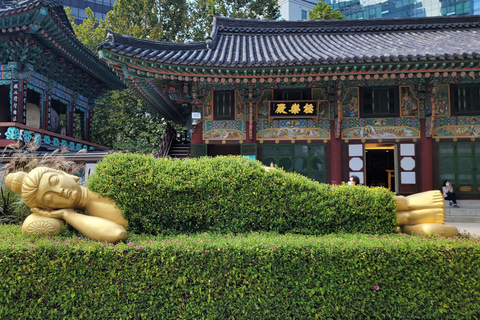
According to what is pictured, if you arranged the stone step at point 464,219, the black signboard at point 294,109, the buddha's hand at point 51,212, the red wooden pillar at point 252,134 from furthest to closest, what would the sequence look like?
the red wooden pillar at point 252,134, the black signboard at point 294,109, the stone step at point 464,219, the buddha's hand at point 51,212

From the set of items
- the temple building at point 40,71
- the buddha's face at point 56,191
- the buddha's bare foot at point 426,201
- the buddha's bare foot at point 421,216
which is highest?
the temple building at point 40,71

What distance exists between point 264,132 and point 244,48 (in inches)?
147

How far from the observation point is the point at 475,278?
10.4ft

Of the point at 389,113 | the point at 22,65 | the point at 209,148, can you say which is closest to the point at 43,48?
the point at 22,65

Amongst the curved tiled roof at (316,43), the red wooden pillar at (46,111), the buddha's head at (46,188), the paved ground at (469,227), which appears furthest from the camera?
the red wooden pillar at (46,111)

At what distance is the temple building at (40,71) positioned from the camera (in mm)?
10508

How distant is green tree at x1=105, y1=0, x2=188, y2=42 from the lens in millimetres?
19375

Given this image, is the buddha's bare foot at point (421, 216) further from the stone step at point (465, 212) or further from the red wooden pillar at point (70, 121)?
A: the red wooden pillar at point (70, 121)

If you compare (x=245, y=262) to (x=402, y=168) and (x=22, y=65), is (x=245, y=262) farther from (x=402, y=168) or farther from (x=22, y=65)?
(x=22, y=65)

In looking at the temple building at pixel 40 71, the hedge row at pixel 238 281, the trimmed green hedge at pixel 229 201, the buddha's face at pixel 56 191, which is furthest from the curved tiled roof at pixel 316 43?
the hedge row at pixel 238 281

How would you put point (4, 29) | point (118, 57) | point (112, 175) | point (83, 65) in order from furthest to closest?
1. point (83, 65)
2. point (4, 29)
3. point (118, 57)
4. point (112, 175)

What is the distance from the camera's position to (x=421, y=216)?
3.95 meters

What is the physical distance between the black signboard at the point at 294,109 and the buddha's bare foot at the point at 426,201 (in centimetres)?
706

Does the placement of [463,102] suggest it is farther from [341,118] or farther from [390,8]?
[390,8]
